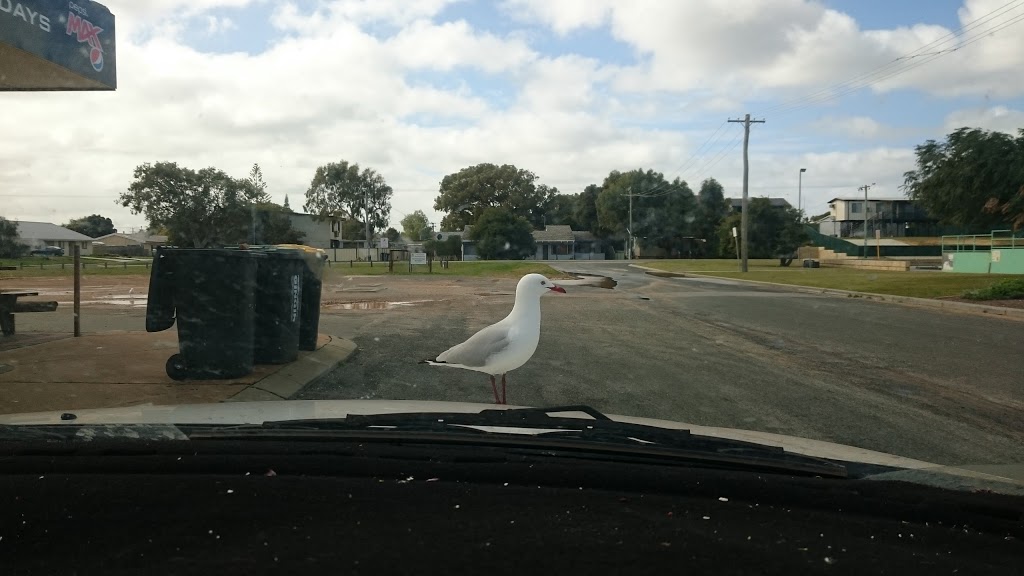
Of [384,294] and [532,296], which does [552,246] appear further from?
[532,296]

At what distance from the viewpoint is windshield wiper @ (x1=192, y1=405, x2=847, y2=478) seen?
3025 millimetres

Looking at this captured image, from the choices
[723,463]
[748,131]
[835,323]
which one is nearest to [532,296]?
[723,463]

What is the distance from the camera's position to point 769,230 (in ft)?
209

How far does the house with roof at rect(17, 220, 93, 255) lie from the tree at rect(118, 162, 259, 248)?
6219mm

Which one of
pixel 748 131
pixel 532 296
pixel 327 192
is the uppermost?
pixel 748 131

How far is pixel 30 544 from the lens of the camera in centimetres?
211

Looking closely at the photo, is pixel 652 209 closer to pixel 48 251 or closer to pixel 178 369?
pixel 48 251

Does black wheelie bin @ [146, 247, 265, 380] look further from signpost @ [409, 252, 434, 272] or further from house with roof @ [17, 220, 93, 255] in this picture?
signpost @ [409, 252, 434, 272]

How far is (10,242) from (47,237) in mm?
3721

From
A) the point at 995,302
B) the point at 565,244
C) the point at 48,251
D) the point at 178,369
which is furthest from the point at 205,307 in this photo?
the point at 565,244

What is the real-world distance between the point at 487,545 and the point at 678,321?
13.5 m

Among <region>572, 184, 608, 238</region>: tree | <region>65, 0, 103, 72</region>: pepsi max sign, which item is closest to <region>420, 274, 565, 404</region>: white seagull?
<region>65, 0, 103, 72</region>: pepsi max sign

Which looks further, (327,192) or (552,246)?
(552,246)

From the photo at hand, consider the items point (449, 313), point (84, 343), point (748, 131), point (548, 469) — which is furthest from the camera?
point (748, 131)
